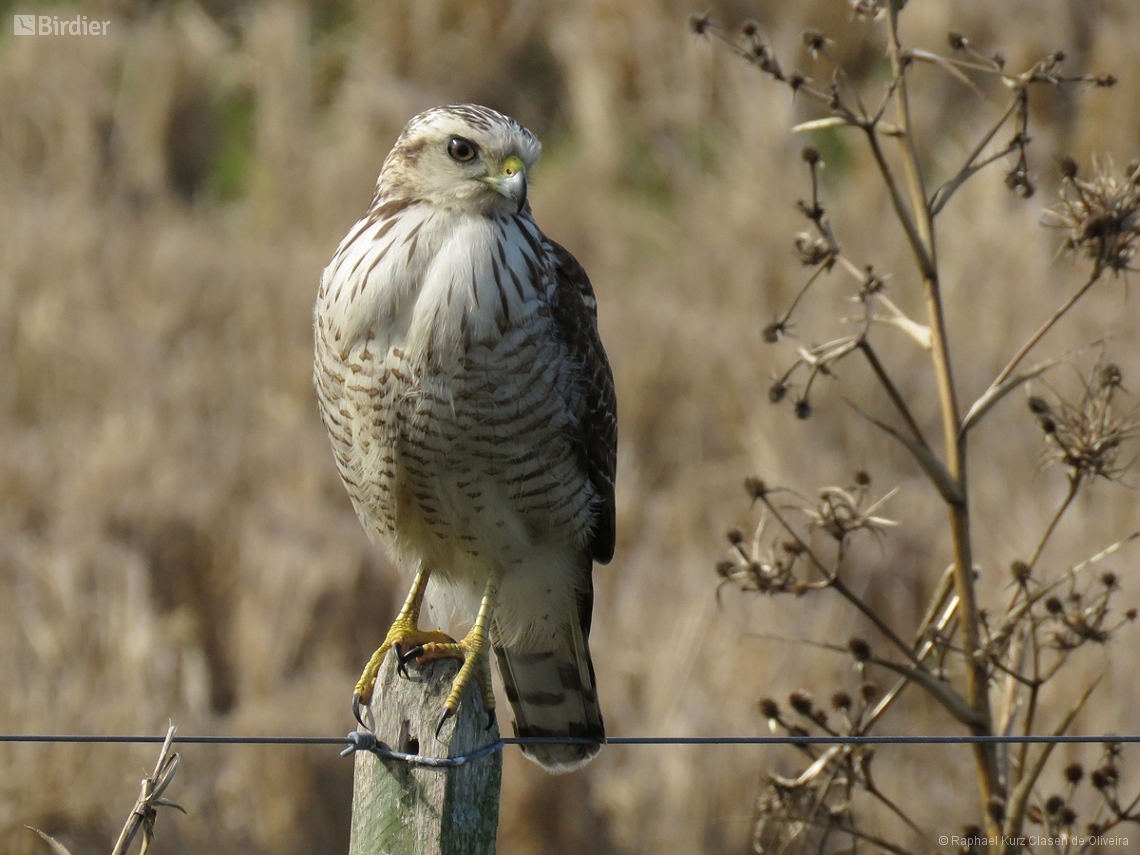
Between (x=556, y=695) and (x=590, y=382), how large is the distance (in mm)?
814

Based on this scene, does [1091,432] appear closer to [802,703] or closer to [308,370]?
[802,703]

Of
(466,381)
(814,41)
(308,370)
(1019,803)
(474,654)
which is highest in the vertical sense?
(308,370)

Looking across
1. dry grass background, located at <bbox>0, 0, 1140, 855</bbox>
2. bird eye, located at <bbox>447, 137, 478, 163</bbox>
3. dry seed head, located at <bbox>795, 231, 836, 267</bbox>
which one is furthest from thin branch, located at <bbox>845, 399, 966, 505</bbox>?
dry grass background, located at <bbox>0, 0, 1140, 855</bbox>

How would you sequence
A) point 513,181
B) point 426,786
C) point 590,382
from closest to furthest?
point 426,786, point 513,181, point 590,382

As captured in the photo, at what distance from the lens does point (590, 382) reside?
364 cm

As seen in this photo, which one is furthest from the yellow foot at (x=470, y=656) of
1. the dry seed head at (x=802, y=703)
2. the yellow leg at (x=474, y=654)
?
the dry seed head at (x=802, y=703)

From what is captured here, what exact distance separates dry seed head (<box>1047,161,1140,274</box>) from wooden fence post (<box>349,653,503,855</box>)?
5.04ft

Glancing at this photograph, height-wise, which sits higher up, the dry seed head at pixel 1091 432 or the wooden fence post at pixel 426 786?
the dry seed head at pixel 1091 432

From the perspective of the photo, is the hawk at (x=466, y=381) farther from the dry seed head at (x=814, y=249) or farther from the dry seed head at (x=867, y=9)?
the dry seed head at (x=867, y=9)

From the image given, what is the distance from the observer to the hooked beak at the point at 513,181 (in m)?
3.39

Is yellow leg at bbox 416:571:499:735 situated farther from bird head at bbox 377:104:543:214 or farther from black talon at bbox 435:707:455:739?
bird head at bbox 377:104:543:214

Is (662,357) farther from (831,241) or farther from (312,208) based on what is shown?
(831,241)

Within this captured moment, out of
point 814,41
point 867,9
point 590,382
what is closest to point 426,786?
point 590,382

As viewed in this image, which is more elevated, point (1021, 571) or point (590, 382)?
point (590, 382)
